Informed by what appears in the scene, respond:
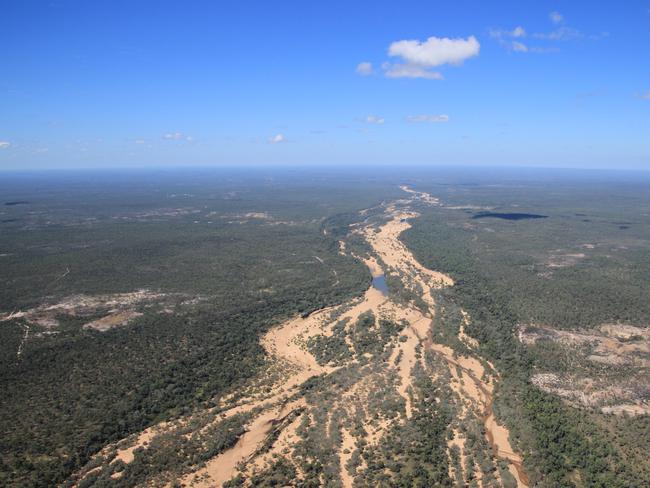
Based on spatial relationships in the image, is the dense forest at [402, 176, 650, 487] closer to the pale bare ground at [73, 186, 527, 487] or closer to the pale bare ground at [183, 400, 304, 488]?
the pale bare ground at [73, 186, 527, 487]

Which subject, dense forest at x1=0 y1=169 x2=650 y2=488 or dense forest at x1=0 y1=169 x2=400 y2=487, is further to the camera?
dense forest at x1=0 y1=169 x2=400 y2=487

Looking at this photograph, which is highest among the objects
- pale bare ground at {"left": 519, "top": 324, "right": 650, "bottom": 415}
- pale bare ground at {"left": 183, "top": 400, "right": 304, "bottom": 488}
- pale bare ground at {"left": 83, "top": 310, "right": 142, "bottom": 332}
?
pale bare ground at {"left": 83, "top": 310, "right": 142, "bottom": 332}

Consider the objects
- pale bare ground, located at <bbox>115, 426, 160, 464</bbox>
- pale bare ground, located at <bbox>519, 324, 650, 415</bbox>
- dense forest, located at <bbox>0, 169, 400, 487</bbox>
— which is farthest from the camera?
pale bare ground, located at <bbox>519, 324, 650, 415</bbox>

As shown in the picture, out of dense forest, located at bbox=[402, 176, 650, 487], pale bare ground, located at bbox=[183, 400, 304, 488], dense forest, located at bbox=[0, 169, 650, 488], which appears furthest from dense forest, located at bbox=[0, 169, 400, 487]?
dense forest, located at bbox=[402, 176, 650, 487]

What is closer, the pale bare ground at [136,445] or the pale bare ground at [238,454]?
the pale bare ground at [238,454]

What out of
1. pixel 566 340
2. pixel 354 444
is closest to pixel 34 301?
pixel 354 444

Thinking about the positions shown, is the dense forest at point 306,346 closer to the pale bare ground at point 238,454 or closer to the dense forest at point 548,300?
the dense forest at point 548,300

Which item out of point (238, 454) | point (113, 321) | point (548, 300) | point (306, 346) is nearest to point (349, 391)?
point (306, 346)

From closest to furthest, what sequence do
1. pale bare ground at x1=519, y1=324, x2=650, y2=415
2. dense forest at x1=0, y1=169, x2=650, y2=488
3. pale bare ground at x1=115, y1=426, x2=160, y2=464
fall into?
dense forest at x1=0, y1=169, x2=650, y2=488 → pale bare ground at x1=115, y1=426, x2=160, y2=464 → pale bare ground at x1=519, y1=324, x2=650, y2=415

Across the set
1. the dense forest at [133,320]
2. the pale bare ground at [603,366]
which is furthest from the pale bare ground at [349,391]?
the pale bare ground at [603,366]

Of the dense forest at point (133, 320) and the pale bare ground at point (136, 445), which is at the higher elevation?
the dense forest at point (133, 320)

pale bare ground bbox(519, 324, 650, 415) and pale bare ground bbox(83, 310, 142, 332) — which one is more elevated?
pale bare ground bbox(83, 310, 142, 332)

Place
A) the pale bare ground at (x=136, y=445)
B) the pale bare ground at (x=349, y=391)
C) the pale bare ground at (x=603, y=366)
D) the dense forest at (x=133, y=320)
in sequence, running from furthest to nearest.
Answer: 1. the pale bare ground at (x=603, y=366)
2. the dense forest at (x=133, y=320)
3. the pale bare ground at (x=136, y=445)
4. the pale bare ground at (x=349, y=391)
